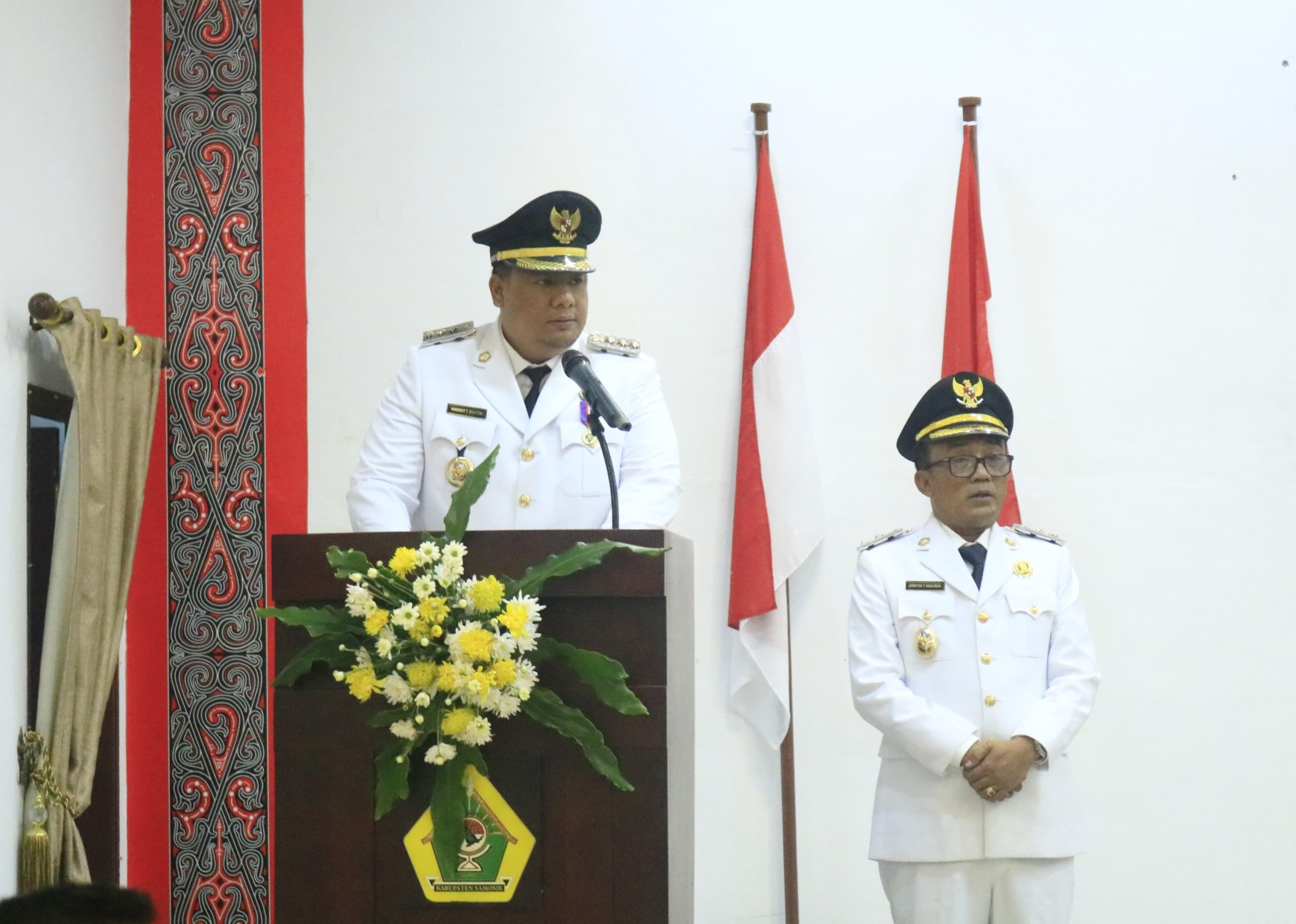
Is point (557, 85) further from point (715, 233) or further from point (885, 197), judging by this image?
point (885, 197)

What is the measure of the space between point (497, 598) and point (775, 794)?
2.29 meters

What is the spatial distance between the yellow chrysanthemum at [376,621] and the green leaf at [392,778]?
0.57 ft

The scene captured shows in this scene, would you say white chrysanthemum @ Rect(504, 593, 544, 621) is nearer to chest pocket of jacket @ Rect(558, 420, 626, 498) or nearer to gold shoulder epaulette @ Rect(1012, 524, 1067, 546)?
chest pocket of jacket @ Rect(558, 420, 626, 498)

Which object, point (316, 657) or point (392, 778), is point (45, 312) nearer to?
point (316, 657)

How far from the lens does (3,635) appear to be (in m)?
3.24

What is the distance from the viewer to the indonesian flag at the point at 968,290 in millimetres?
4098

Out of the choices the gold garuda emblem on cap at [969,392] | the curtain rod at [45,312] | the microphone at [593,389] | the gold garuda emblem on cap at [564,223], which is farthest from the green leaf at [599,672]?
the curtain rod at [45,312]

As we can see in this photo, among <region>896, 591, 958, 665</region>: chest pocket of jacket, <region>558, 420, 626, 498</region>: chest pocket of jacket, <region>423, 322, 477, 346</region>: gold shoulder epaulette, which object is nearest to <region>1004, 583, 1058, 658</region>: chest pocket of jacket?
<region>896, 591, 958, 665</region>: chest pocket of jacket

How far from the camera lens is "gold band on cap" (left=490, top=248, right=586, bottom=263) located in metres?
2.81

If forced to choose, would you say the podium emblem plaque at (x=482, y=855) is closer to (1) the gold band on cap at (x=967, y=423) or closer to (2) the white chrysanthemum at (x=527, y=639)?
(2) the white chrysanthemum at (x=527, y=639)

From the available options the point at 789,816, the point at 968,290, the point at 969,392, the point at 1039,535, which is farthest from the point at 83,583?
the point at 968,290

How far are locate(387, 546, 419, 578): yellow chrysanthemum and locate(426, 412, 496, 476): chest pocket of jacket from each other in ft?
2.33

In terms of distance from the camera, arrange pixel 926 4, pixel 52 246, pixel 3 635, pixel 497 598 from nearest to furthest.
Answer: pixel 497 598
pixel 3 635
pixel 52 246
pixel 926 4

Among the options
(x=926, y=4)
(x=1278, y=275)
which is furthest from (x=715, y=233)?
(x=1278, y=275)
